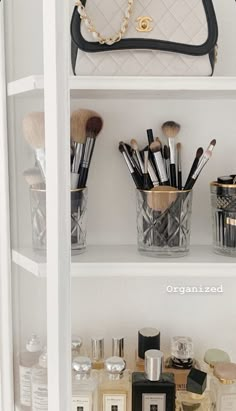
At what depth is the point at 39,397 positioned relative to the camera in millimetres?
740

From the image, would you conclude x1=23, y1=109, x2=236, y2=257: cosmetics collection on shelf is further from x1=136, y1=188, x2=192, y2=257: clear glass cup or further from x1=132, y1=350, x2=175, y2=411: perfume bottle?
x1=132, y1=350, x2=175, y2=411: perfume bottle

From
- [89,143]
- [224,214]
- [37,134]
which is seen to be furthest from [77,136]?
A: [224,214]

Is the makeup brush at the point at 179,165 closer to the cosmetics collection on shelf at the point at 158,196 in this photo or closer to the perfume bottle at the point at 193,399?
the cosmetics collection on shelf at the point at 158,196

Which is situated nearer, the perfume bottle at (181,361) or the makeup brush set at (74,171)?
the makeup brush set at (74,171)

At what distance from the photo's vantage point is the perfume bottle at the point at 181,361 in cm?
83

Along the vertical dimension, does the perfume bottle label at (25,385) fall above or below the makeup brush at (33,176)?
below

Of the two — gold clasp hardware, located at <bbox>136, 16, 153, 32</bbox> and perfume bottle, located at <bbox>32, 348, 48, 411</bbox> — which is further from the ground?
gold clasp hardware, located at <bbox>136, 16, 153, 32</bbox>

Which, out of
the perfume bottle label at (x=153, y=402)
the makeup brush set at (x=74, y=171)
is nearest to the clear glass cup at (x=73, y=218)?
the makeup brush set at (x=74, y=171)

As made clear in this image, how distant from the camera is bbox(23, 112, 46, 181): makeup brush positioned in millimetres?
670

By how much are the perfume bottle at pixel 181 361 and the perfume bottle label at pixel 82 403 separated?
124mm

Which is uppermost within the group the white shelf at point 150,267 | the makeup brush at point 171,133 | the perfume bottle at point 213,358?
the makeup brush at point 171,133

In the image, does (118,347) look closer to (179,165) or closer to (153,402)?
(153,402)

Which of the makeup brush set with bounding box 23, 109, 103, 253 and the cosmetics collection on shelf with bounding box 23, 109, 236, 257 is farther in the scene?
the cosmetics collection on shelf with bounding box 23, 109, 236, 257

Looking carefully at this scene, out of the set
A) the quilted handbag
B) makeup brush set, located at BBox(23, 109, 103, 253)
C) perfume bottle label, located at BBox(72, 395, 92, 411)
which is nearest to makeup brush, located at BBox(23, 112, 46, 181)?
makeup brush set, located at BBox(23, 109, 103, 253)
